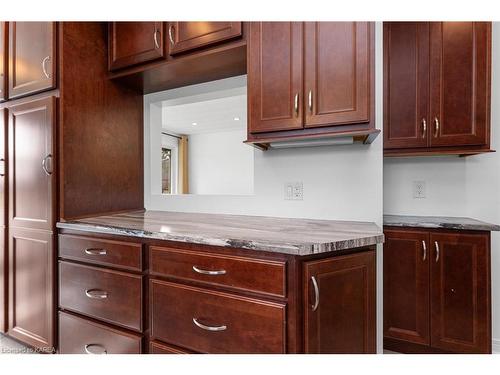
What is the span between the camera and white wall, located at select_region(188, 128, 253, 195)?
4.98 meters

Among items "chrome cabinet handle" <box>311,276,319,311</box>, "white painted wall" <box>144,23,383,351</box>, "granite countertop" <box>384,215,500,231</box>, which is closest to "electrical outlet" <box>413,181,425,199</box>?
"granite countertop" <box>384,215,500,231</box>

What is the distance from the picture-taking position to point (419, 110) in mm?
2111

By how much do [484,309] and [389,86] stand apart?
151 cm

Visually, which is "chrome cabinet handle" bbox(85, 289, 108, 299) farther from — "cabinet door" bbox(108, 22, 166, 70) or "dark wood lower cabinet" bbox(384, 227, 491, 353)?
"dark wood lower cabinet" bbox(384, 227, 491, 353)

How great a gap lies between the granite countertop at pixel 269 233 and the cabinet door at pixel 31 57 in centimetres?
91

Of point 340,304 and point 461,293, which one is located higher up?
point 340,304

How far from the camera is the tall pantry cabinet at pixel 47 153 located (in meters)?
1.92

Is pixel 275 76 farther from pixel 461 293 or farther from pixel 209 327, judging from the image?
pixel 461 293

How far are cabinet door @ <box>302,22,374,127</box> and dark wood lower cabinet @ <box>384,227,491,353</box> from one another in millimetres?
996

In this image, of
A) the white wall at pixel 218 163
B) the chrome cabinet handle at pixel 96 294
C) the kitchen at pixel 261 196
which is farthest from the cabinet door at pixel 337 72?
the white wall at pixel 218 163

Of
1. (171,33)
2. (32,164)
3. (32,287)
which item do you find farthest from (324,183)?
(32,287)

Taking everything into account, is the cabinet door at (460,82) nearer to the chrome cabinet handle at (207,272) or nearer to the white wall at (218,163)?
the chrome cabinet handle at (207,272)

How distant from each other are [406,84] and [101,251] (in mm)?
2151

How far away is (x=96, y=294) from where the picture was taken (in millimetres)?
1685
